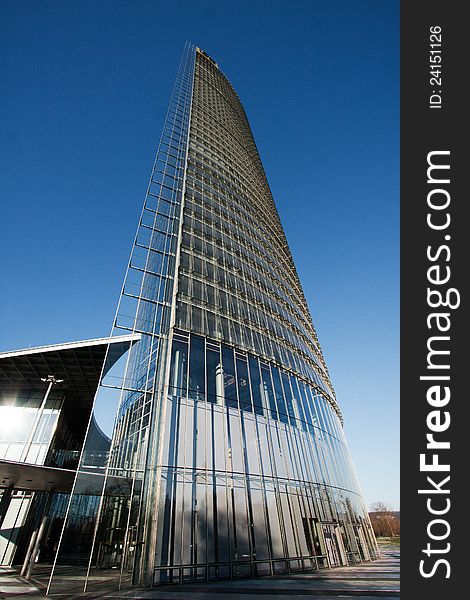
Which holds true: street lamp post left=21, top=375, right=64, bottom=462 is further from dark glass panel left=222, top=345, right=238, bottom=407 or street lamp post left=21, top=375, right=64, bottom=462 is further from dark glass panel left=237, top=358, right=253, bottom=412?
dark glass panel left=237, top=358, right=253, bottom=412

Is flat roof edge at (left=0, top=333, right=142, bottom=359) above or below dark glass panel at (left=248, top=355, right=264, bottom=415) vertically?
above

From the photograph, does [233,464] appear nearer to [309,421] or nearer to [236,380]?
[236,380]

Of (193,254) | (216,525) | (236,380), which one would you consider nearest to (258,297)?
(193,254)

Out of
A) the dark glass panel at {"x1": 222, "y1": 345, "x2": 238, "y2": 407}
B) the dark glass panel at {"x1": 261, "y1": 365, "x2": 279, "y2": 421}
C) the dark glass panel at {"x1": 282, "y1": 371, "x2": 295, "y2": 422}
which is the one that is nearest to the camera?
the dark glass panel at {"x1": 222, "y1": 345, "x2": 238, "y2": 407}

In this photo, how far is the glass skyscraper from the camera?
44.3 ft

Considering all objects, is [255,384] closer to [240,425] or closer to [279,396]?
[279,396]

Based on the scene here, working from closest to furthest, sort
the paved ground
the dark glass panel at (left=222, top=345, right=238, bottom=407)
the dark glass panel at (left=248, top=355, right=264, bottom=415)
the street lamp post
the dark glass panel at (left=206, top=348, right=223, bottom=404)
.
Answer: the paved ground, the dark glass panel at (left=206, top=348, right=223, bottom=404), the dark glass panel at (left=222, top=345, right=238, bottom=407), the dark glass panel at (left=248, top=355, right=264, bottom=415), the street lamp post

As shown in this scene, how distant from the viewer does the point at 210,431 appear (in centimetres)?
1725

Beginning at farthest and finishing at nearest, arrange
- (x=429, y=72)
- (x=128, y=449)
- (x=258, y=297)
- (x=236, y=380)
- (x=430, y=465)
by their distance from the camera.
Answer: (x=258, y=297), (x=236, y=380), (x=128, y=449), (x=429, y=72), (x=430, y=465)

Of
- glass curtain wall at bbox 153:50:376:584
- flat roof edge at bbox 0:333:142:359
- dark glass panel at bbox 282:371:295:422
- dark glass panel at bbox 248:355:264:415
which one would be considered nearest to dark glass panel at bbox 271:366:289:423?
glass curtain wall at bbox 153:50:376:584

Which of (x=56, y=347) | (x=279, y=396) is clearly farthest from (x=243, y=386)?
(x=56, y=347)

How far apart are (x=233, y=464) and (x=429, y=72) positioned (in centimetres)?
1725

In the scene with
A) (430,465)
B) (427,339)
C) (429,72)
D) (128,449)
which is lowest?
(430,465)

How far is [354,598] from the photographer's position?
9.94 meters
